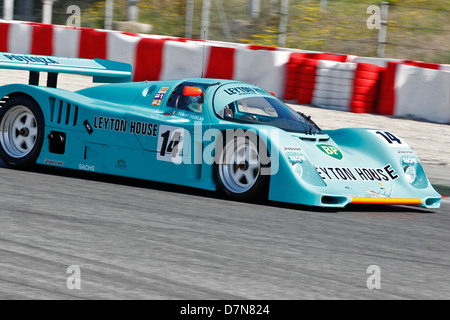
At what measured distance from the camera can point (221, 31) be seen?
1858 cm

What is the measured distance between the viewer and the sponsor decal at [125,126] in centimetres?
689

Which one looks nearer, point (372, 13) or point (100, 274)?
point (100, 274)

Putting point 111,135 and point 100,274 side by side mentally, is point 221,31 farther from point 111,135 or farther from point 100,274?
point 100,274

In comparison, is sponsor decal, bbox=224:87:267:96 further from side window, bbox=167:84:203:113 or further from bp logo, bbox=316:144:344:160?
bp logo, bbox=316:144:344:160

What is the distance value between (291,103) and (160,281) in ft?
30.8

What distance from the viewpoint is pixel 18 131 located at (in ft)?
25.0

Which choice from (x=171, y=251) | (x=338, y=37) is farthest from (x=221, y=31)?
(x=171, y=251)

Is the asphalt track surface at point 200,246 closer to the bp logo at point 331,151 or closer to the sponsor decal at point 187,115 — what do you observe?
the bp logo at point 331,151

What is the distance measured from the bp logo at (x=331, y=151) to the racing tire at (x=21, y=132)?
8.75 ft

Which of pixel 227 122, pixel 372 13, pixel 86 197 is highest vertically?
pixel 372 13

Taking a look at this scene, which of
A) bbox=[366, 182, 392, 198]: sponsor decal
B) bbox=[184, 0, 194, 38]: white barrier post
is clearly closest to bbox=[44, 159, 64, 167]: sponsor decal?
bbox=[366, 182, 392, 198]: sponsor decal

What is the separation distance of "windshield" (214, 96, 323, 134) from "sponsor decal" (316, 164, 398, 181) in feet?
1.77

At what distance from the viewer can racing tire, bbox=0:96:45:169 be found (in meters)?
7.49

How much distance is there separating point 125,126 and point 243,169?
4.15 feet
